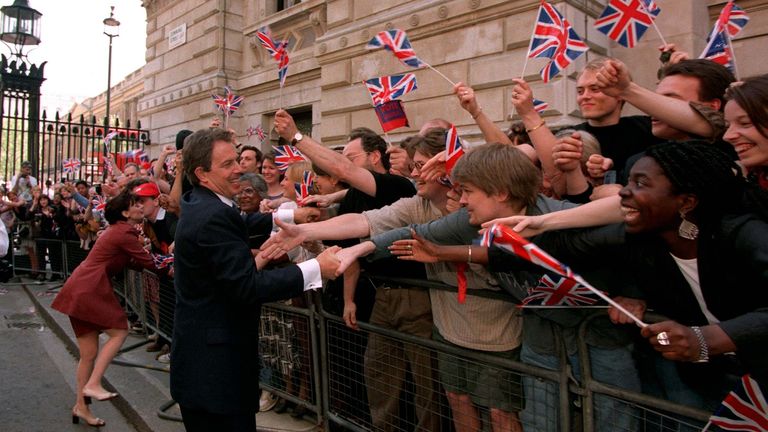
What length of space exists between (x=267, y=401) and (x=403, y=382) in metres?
1.69

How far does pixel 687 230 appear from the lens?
1894 millimetres

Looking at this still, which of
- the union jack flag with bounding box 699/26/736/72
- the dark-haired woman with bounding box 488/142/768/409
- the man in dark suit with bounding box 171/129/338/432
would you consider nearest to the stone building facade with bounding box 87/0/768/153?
the union jack flag with bounding box 699/26/736/72

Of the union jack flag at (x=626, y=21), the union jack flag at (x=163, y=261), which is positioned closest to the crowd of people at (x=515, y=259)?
the union jack flag at (x=626, y=21)

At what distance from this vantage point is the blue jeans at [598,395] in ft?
6.74

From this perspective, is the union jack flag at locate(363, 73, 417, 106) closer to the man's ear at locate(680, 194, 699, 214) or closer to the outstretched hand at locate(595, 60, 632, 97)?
the outstretched hand at locate(595, 60, 632, 97)

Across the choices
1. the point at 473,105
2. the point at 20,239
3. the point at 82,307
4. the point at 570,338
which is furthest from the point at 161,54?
the point at 570,338

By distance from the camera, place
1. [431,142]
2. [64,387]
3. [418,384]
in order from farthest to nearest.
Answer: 1. [64,387]
2. [431,142]
3. [418,384]

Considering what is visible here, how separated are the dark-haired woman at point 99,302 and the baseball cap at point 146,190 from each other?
127 millimetres

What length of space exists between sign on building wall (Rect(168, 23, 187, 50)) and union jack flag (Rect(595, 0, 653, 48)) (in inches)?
554

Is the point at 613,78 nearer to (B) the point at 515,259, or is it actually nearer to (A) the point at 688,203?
(A) the point at 688,203

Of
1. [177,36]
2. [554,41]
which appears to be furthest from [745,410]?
[177,36]

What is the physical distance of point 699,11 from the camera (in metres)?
→ 7.15

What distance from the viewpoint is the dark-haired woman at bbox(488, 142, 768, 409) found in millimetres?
1579

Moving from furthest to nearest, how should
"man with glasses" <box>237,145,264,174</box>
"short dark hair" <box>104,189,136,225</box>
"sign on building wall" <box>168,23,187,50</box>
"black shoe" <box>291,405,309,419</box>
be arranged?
"sign on building wall" <box>168,23,187,50</box>, "man with glasses" <box>237,145,264,174</box>, "short dark hair" <box>104,189,136,225</box>, "black shoe" <box>291,405,309,419</box>
